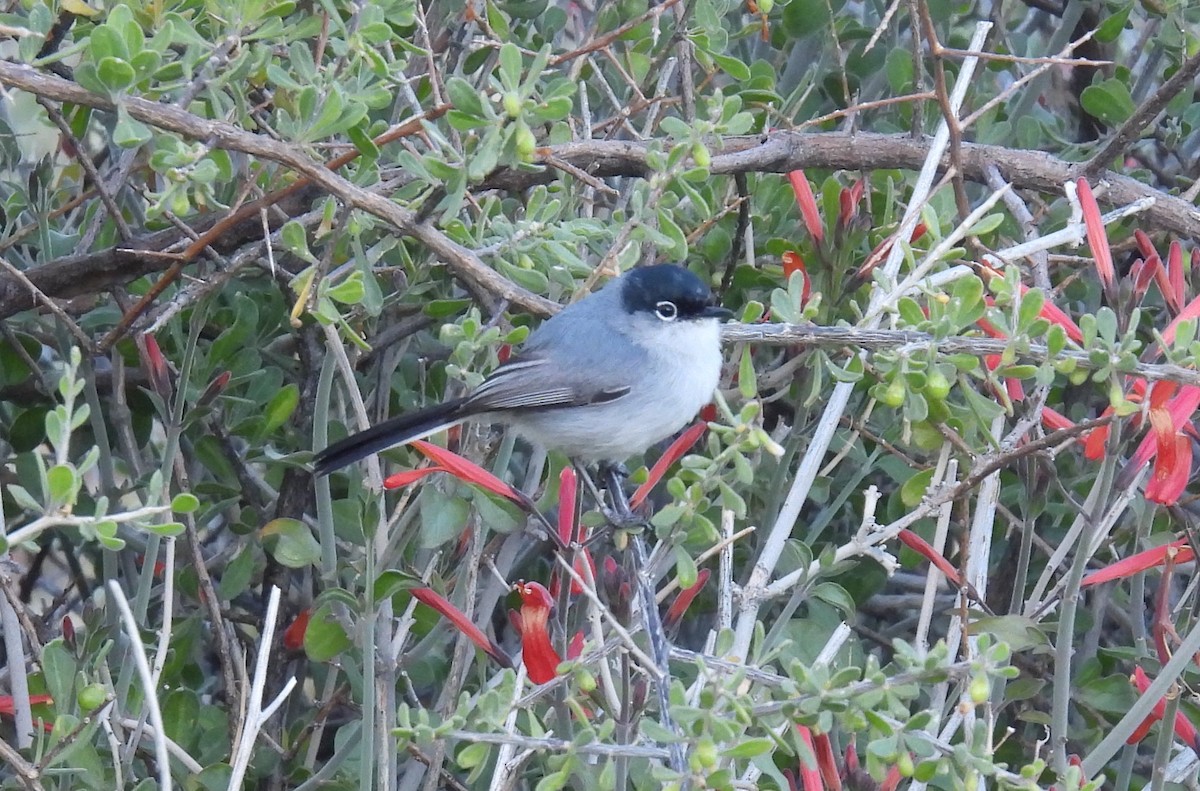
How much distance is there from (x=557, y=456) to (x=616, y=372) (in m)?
0.23

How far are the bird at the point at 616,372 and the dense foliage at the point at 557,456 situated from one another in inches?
3.2

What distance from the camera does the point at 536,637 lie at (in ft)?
6.56

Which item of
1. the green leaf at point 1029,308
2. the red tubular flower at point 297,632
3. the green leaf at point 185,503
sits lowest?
the red tubular flower at point 297,632

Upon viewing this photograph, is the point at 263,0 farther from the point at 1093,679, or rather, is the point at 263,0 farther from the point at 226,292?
the point at 1093,679

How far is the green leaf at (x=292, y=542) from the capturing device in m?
2.35

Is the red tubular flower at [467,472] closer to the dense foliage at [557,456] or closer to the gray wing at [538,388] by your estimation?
the dense foliage at [557,456]

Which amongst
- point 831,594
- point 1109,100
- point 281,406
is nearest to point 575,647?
point 831,594

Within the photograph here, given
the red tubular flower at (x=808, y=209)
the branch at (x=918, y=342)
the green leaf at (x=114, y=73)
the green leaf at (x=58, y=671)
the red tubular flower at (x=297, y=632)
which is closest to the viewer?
the branch at (x=918, y=342)

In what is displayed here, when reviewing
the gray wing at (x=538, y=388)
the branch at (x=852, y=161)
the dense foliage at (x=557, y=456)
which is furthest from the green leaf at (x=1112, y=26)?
the gray wing at (x=538, y=388)

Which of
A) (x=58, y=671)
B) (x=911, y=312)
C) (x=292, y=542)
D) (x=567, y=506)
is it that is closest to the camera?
(x=911, y=312)

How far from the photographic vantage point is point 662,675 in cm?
169

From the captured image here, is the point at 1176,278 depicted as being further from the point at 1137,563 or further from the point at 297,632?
the point at 297,632

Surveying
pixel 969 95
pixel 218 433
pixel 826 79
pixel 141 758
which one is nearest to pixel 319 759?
pixel 141 758

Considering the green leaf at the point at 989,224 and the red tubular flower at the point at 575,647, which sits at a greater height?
the green leaf at the point at 989,224
